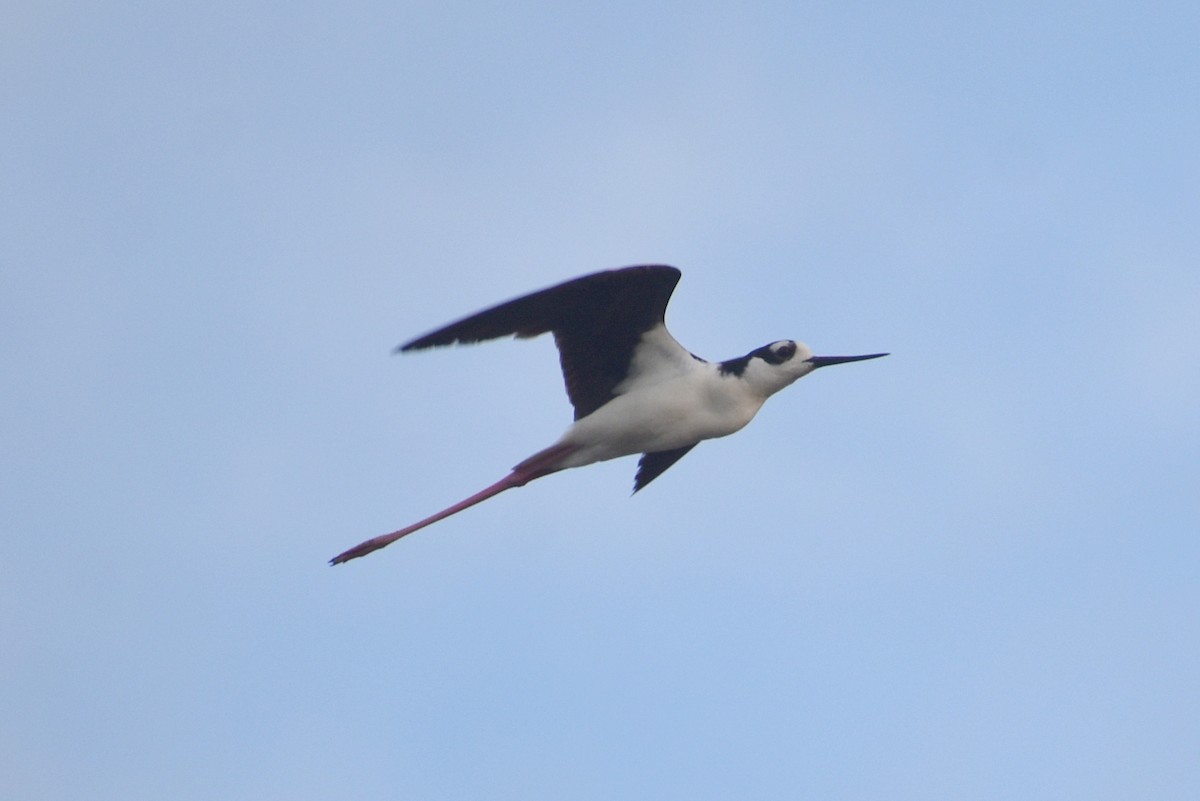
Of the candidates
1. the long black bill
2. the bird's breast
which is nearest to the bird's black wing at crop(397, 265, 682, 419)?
the bird's breast

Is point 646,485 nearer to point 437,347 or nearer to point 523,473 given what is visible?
point 523,473

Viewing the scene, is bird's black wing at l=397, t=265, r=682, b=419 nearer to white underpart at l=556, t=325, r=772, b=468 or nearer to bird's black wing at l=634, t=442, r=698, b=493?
white underpart at l=556, t=325, r=772, b=468

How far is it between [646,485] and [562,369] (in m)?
1.00

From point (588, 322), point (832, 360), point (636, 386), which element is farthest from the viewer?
point (832, 360)

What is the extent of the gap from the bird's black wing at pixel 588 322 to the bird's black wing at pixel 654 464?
74 cm

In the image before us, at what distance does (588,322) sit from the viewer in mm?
9320

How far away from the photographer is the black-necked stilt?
30.7 ft

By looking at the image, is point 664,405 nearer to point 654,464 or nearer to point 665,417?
point 665,417

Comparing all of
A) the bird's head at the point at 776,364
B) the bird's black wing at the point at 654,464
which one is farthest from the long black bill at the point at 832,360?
the bird's black wing at the point at 654,464

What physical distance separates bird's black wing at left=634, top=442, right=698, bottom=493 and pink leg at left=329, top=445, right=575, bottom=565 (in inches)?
27.6

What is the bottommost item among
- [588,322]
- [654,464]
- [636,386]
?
[654,464]

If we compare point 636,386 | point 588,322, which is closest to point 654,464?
point 636,386

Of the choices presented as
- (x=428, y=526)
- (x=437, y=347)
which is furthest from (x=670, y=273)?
(x=428, y=526)

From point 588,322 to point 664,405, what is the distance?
0.59m
